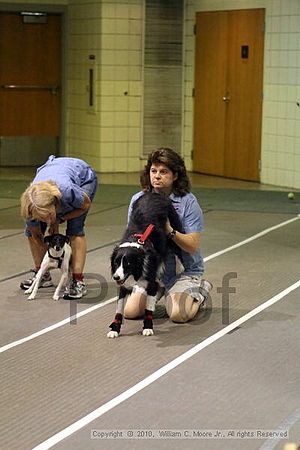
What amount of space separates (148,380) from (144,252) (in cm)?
79

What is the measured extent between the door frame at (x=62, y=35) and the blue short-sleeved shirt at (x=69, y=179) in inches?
270

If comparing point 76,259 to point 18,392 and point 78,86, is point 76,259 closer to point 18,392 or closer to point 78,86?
point 18,392

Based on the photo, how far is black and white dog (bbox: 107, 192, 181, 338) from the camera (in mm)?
5023

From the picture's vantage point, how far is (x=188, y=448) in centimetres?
372

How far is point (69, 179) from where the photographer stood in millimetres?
5988

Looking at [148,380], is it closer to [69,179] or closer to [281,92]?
[69,179]

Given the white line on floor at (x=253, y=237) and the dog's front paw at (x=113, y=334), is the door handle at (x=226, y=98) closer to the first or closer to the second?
the white line on floor at (x=253, y=237)

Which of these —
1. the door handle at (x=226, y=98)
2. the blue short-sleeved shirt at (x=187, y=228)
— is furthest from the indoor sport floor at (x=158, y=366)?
the door handle at (x=226, y=98)

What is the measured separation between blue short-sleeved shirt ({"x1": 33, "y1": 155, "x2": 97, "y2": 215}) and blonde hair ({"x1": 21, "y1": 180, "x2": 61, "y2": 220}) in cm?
12

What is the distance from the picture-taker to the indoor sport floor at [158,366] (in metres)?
3.89

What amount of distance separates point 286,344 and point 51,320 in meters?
1.37

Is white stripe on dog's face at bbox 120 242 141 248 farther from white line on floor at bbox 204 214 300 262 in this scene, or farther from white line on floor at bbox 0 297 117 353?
white line on floor at bbox 204 214 300 262

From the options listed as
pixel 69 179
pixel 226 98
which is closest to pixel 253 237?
pixel 69 179

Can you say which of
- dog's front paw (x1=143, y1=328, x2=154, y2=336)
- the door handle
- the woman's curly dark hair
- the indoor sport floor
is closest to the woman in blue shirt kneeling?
the woman's curly dark hair
